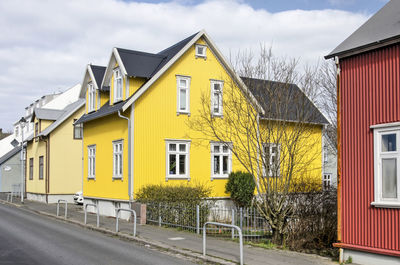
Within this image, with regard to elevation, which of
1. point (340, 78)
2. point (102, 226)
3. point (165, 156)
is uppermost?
point (340, 78)

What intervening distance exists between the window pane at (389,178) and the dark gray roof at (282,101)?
4209 millimetres

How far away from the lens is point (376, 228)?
405 inches

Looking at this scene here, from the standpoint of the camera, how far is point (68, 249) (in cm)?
1324

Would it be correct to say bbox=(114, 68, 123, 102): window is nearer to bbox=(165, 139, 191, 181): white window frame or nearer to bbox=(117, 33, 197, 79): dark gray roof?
bbox=(117, 33, 197, 79): dark gray roof

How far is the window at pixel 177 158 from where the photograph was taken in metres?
22.4

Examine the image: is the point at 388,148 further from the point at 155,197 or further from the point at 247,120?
the point at 155,197

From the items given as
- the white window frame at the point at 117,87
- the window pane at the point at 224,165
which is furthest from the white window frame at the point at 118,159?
the window pane at the point at 224,165

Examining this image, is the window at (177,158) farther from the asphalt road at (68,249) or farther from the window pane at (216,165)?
the asphalt road at (68,249)

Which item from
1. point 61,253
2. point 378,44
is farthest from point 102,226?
point 378,44

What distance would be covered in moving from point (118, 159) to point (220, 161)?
505 centimetres

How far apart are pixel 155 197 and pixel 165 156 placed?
8.77ft

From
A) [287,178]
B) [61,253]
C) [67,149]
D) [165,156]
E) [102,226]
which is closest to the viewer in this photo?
[61,253]

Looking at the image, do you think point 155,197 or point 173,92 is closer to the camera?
point 155,197

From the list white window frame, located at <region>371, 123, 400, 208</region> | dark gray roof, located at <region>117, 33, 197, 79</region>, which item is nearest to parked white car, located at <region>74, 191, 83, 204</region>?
dark gray roof, located at <region>117, 33, 197, 79</region>
